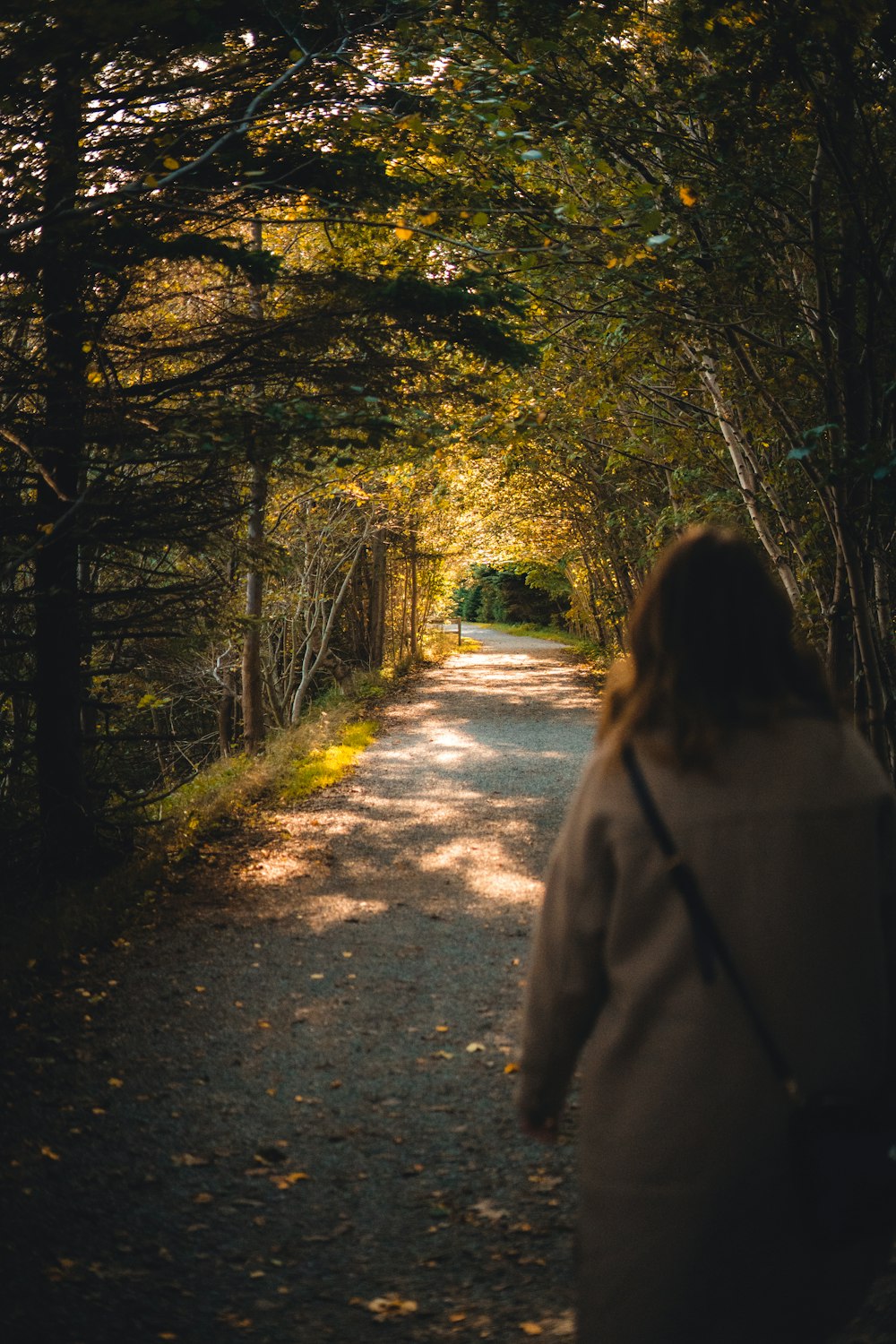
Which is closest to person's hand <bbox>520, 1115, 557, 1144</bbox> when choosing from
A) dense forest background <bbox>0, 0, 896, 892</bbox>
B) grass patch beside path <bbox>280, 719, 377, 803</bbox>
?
dense forest background <bbox>0, 0, 896, 892</bbox>

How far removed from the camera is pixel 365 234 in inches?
339

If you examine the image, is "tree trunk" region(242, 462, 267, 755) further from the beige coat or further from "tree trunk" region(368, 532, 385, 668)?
the beige coat

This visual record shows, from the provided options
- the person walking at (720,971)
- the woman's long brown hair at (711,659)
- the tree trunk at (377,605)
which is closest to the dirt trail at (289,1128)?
the person walking at (720,971)

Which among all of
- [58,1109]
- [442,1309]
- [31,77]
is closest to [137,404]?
[31,77]

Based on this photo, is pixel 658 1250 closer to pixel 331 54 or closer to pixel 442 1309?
pixel 442 1309

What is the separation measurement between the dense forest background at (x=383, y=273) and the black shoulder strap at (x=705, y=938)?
413 cm

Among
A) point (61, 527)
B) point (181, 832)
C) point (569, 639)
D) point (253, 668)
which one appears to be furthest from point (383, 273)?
point (569, 639)

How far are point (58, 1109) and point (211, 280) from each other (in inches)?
290

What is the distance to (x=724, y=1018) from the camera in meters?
1.87

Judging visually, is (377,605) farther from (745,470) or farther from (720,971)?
(720,971)

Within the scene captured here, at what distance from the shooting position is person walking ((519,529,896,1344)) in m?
1.85

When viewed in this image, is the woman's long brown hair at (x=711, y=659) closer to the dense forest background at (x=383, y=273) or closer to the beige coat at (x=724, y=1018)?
the beige coat at (x=724, y=1018)

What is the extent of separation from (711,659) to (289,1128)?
3.45 metres

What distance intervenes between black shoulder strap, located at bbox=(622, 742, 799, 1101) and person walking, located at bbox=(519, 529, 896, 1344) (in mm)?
11
